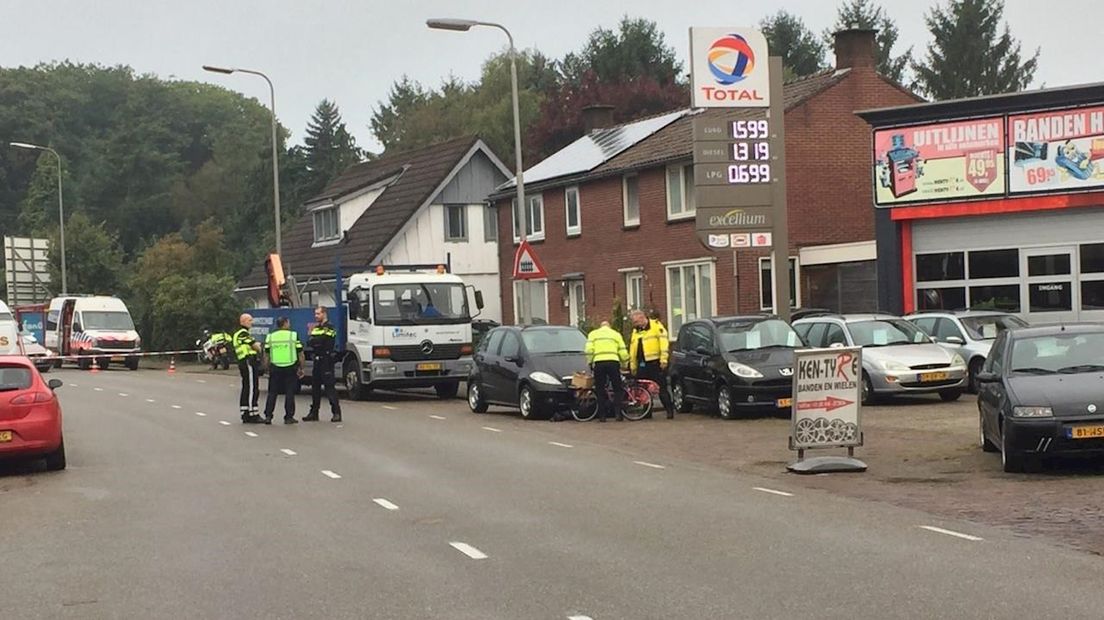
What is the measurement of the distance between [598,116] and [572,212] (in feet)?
25.7

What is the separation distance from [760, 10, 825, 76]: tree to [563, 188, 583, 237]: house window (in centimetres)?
4070

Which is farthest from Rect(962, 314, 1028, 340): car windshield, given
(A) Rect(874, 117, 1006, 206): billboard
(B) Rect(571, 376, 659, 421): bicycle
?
(B) Rect(571, 376, 659, 421): bicycle

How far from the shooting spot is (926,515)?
1152cm

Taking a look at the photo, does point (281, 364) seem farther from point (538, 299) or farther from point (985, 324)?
point (538, 299)

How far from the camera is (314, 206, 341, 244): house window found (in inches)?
2138

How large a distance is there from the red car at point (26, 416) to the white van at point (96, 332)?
33947 millimetres

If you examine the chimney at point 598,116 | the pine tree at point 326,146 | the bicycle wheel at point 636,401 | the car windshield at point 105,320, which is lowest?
the bicycle wheel at point 636,401

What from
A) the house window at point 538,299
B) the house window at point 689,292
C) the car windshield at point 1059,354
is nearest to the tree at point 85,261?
the house window at point 538,299

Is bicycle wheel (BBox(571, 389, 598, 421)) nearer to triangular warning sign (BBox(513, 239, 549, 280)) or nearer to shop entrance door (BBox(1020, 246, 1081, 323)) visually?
triangular warning sign (BBox(513, 239, 549, 280))

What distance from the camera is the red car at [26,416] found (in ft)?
51.1

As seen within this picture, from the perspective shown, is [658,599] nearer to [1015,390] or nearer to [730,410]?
[1015,390]

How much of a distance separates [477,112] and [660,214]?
143ft

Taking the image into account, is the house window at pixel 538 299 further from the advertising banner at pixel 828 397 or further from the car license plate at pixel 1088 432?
the car license plate at pixel 1088 432

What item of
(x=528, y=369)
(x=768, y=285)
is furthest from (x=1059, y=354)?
(x=768, y=285)
